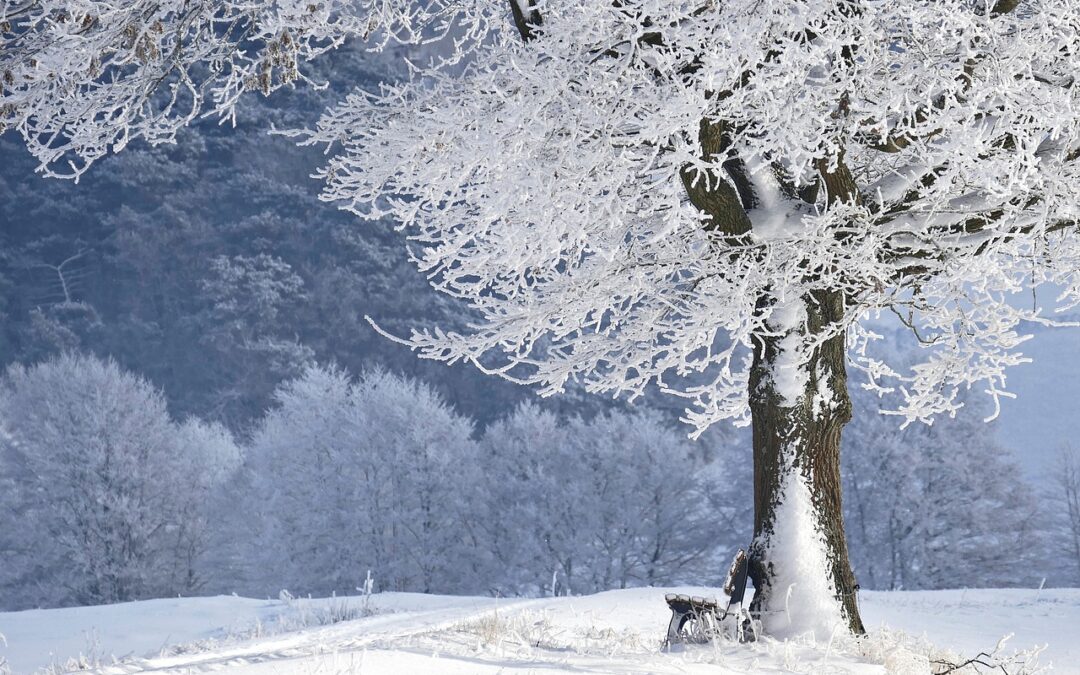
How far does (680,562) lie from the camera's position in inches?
1196

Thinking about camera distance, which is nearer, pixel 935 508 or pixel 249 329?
pixel 935 508

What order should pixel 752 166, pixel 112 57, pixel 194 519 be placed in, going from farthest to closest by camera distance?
pixel 194 519 → pixel 112 57 → pixel 752 166

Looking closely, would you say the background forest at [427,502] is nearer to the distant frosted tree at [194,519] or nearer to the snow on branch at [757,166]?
the distant frosted tree at [194,519]

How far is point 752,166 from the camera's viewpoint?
621 cm

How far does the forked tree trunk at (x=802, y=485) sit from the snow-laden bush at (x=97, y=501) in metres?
26.3

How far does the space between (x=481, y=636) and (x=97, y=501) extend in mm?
27438

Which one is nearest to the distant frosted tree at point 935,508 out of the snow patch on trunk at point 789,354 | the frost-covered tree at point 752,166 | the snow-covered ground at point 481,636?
the snow-covered ground at point 481,636

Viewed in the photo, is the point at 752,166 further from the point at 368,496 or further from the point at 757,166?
the point at 368,496

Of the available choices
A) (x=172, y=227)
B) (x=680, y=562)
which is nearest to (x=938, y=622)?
(x=680, y=562)

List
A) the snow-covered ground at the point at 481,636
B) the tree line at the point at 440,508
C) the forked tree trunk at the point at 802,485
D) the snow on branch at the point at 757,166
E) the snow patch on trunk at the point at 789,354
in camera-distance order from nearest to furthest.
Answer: the snow-covered ground at the point at 481,636, the snow on branch at the point at 757,166, the forked tree trunk at the point at 802,485, the snow patch on trunk at the point at 789,354, the tree line at the point at 440,508

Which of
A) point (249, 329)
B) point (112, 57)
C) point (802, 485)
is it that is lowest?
point (802, 485)

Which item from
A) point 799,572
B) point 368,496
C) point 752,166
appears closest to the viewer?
point 799,572

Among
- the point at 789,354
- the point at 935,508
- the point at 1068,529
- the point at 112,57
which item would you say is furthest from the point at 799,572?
the point at 1068,529

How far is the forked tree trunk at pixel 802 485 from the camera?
234 inches
